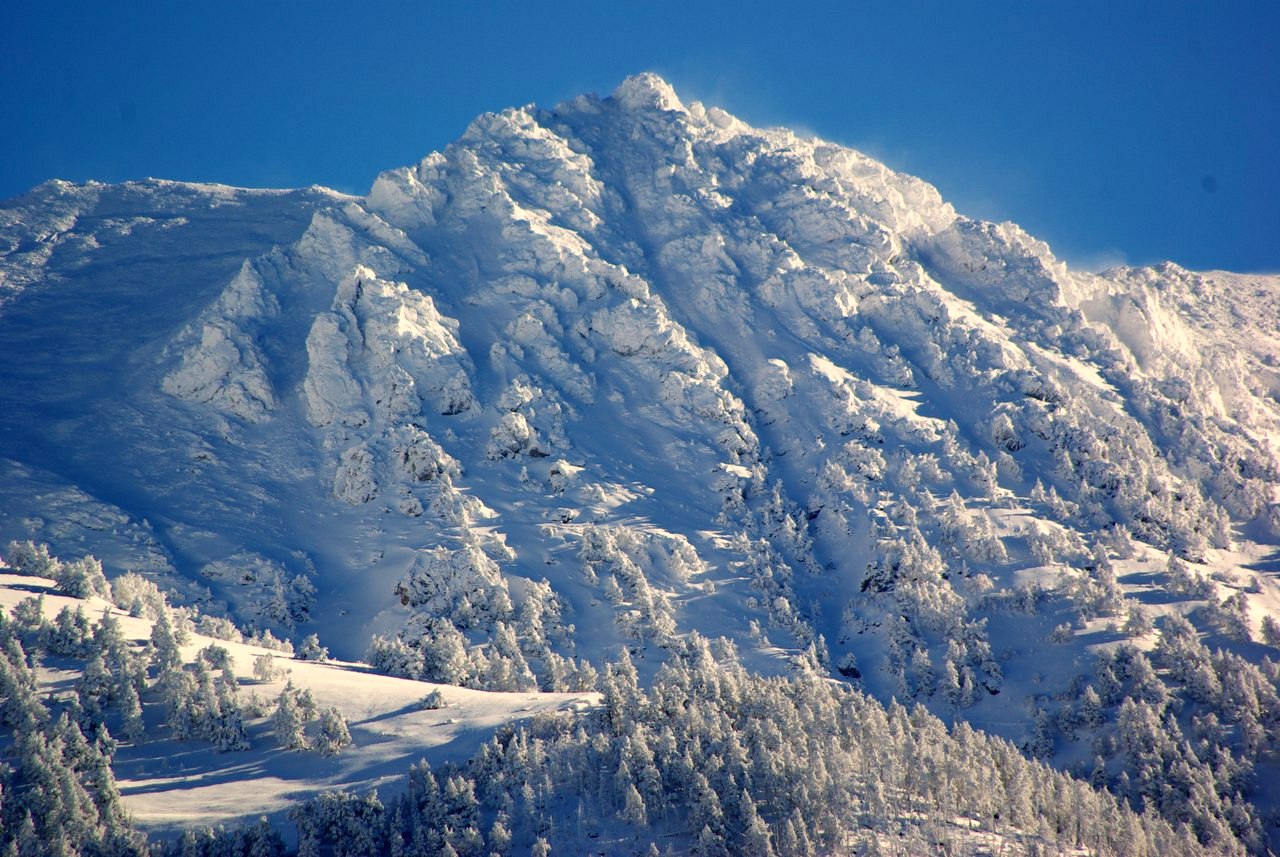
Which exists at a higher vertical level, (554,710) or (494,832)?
(554,710)

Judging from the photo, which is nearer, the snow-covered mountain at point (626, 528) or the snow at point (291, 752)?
the snow at point (291, 752)

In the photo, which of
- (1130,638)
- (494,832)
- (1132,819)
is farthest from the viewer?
(1130,638)

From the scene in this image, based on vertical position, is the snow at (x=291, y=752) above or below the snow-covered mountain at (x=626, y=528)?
below

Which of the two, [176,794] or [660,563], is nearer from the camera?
[176,794]

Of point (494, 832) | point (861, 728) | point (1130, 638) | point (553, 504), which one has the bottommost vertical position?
point (494, 832)

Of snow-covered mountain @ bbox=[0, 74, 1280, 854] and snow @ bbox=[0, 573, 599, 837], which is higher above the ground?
snow-covered mountain @ bbox=[0, 74, 1280, 854]

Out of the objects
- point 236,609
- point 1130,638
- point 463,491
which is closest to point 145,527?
point 236,609

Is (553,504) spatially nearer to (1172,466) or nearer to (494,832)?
(494,832)

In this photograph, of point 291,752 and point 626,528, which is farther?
point 626,528

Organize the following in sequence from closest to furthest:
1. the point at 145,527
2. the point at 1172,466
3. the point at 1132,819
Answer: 1. the point at 1132,819
2. the point at 145,527
3. the point at 1172,466

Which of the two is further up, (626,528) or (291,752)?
(626,528)

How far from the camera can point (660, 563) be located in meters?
162

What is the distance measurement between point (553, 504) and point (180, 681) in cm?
8318

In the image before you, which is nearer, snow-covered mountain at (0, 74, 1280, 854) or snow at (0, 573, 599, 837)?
snow at (0, 573, 599, 837)
